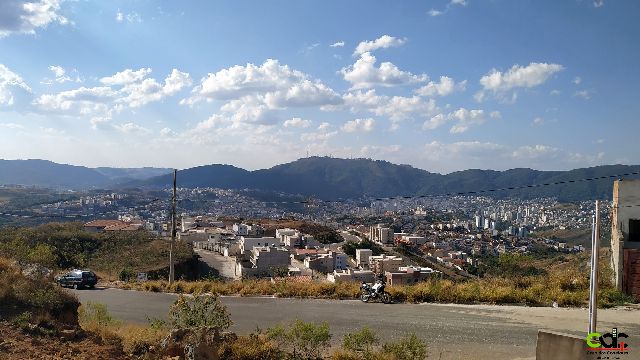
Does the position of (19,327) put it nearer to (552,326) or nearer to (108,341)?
(108,341)

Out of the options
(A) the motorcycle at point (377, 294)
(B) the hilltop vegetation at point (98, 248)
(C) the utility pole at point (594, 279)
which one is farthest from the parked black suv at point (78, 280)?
(C) the utility pole at point (594, 279)

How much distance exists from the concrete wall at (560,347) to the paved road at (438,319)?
274cm

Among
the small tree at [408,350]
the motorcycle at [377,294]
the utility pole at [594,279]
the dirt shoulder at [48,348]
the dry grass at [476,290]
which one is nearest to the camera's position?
the utility pole at [594,279]

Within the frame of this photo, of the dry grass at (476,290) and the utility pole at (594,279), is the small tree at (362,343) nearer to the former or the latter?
the utility pole at (594,279)

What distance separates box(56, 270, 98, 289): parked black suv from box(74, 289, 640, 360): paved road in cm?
444

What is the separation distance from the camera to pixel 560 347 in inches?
263

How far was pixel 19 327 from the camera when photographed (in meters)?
8.93

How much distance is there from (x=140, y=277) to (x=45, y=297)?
14540mm

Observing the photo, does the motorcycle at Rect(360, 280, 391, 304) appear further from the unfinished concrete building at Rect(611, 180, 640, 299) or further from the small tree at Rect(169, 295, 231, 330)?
the unfinished concrete building at Rect(611, 180, 640, 299)

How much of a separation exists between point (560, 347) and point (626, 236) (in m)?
11.0

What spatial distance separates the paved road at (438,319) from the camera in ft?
33.7

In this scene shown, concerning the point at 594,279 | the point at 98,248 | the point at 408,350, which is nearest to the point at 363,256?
the point at 98,248

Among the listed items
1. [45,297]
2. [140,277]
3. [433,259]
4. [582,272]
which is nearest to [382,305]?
→ [582,272]

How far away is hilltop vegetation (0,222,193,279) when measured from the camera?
104 ft
